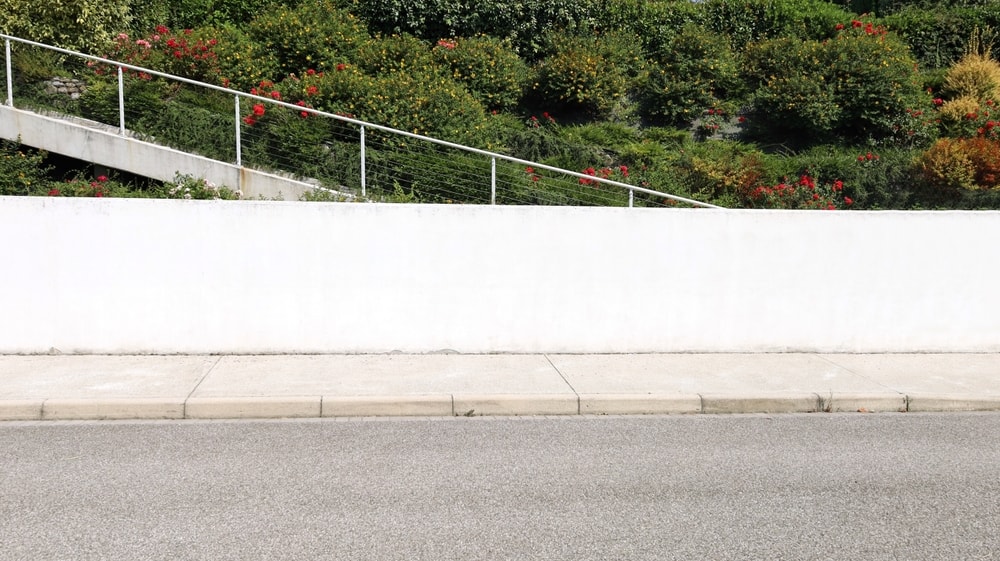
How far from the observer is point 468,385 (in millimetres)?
→ 7324

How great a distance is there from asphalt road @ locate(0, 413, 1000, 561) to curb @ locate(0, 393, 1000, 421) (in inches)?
7.2

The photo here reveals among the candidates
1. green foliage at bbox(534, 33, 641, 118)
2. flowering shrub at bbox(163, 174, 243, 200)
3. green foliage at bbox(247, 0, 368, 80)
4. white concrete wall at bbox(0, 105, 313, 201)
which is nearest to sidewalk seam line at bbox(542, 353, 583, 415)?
white concrete wall at bbox(0, 105, 313, 201)

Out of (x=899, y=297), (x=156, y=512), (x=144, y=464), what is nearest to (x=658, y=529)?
(x=156, y=512)

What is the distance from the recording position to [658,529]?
4473 mm

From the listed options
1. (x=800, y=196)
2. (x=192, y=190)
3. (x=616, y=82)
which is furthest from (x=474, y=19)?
(x=192, y=190)

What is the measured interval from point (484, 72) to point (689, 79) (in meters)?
4.10

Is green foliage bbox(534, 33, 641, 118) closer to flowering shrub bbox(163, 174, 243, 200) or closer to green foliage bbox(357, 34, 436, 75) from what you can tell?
green foliage bbox(357, 34, 436, 75)

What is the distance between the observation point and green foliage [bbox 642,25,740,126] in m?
15.2

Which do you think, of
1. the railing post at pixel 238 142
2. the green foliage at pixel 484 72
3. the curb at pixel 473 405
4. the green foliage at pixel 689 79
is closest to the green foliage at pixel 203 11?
the green foliage at pixel 484 72

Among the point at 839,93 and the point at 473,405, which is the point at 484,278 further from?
the point at 839,93

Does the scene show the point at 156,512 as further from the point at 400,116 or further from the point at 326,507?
the point at 400,116

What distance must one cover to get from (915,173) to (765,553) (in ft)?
33.3

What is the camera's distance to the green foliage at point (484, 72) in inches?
579

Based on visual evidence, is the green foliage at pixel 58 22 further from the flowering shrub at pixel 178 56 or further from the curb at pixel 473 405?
the curb at pixel 473 405
